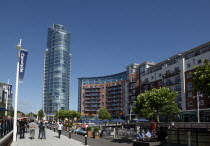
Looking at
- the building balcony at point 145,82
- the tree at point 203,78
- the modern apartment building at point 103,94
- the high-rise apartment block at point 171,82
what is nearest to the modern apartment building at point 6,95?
the high-rise apartment block at point 171,82

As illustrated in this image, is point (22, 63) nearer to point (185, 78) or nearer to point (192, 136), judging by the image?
point (192, 136)

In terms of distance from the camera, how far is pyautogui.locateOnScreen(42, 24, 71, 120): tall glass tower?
176 metres

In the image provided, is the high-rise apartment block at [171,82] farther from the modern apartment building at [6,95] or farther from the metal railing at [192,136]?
the modern apartment building at [6,95]

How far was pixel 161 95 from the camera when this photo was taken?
28906mm

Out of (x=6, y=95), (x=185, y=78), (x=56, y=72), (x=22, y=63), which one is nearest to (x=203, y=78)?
(x=22, y=63)

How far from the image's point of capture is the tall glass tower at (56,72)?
175750mm

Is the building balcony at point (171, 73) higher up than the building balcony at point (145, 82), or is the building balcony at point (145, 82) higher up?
the building balcony at point (171, 73)

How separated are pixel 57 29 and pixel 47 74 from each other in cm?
3567

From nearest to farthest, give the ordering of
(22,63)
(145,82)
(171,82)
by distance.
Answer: (22,63) → (171,82) → (145,82)

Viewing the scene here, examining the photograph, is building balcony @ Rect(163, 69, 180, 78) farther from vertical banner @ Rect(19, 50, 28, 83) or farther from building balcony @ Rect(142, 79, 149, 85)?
vertical banner @ Rect(19, 50, 28, 83)

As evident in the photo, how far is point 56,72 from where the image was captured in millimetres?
177125

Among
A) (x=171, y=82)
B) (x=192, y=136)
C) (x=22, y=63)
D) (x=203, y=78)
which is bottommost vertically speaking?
(x=192, y=136)

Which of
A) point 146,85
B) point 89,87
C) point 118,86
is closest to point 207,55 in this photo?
point 146,85

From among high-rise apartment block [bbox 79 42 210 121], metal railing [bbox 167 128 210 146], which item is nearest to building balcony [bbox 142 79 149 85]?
high-rise apartment block [bbox 79 42 210 121]
